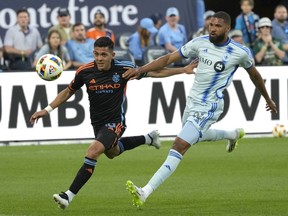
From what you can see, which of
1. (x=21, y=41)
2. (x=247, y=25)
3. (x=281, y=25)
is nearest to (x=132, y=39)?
(x=21, y=41)

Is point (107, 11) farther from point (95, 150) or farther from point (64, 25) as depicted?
point (95, 150)

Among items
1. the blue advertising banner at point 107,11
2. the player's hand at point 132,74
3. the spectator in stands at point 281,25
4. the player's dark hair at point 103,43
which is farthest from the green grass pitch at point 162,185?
the blue advertising banner at point 107,11

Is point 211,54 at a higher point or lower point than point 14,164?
higher

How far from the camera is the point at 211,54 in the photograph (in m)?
12.2

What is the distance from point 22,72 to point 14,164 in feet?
11.7

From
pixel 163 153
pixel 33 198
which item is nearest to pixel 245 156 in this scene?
pixel 163 153

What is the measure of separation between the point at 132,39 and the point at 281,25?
3.55 m

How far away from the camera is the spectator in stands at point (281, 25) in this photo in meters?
24.0

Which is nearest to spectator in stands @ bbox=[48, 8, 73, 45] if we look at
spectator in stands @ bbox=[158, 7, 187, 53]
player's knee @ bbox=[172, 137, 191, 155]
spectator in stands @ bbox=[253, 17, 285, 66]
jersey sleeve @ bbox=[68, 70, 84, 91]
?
spectator in stands @ bbox=[158, 7, 187, 53]

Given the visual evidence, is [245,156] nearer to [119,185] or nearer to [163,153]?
[163,153]

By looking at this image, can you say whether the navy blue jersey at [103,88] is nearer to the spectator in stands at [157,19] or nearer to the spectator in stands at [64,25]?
the spectator in stands at [64,25]

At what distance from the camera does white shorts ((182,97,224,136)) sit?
1205 centimetres

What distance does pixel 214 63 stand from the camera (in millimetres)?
12195

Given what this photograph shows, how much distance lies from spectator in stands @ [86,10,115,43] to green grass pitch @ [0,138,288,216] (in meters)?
3.81
